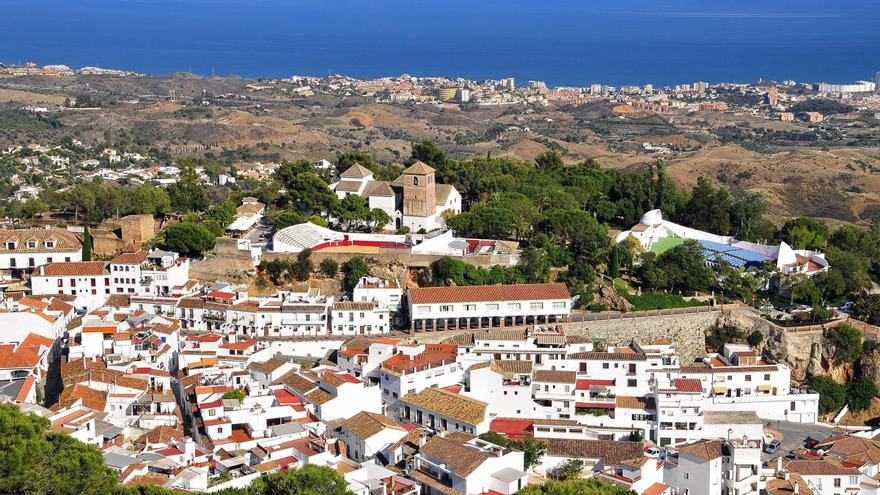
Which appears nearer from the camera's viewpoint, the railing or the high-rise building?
the railing

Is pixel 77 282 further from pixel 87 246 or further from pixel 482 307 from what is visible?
pixel 482 307

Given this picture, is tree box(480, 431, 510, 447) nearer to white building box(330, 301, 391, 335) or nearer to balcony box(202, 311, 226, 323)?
white building box(330, 301, 391, 335)

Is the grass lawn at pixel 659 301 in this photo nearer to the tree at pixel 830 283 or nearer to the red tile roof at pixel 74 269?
the tree at pixel 830 283

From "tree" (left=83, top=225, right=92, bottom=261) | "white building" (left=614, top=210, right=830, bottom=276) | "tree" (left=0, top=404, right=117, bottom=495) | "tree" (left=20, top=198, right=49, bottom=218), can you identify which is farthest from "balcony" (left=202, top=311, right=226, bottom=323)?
"white building" (left=614, top=210, right=830, bottom=276)

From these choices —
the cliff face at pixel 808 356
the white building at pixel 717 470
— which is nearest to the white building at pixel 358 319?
the white building at pixel 717 470

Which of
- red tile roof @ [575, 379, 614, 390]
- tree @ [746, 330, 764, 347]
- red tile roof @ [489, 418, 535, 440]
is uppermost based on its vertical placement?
tree @ [746, 330, 764, 347]

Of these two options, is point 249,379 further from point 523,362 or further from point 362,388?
point 523,362
